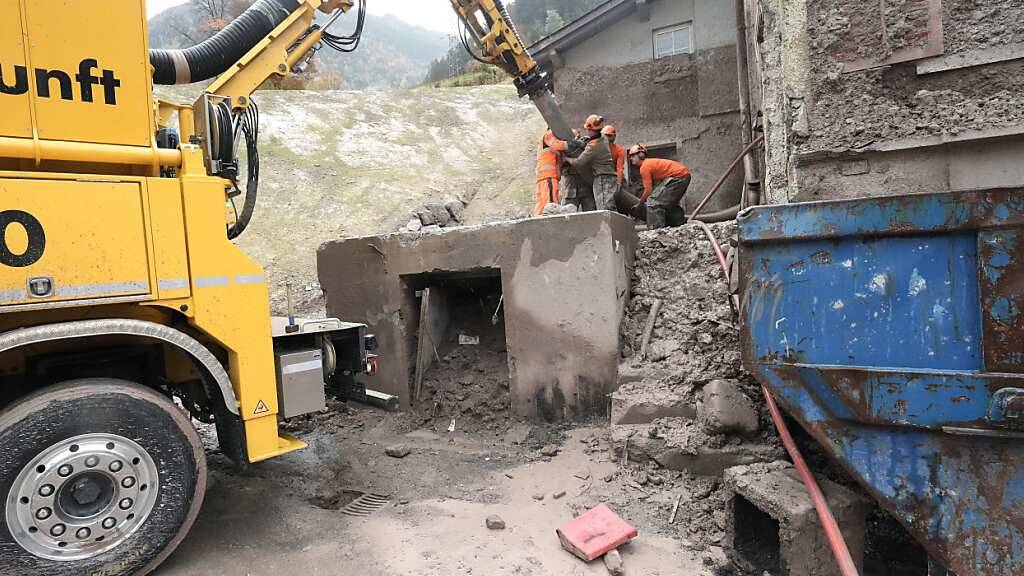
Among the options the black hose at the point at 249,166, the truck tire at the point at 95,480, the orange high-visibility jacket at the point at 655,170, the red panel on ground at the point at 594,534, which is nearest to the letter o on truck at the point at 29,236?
the truck tire at the point at 95,480

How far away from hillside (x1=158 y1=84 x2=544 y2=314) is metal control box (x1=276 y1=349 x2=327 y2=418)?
23.4ft

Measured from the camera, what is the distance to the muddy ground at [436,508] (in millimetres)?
3324

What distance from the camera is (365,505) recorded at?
4184mm

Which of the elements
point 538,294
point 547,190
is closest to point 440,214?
point 547,190

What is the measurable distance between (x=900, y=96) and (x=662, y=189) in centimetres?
525

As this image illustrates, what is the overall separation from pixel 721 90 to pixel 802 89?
22.3 ft

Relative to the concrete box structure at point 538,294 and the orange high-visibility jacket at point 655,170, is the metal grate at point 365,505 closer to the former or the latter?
the concrete box structure at point 538,294

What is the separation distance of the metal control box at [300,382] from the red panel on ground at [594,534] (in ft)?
5.84

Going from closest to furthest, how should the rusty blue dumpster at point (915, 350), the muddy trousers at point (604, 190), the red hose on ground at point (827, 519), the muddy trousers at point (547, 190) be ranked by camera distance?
the rusty blue dumpster at point (915, 350) < the red hose on ground at point (827, 519) < the muddy trousers at point (547, 190) < the muddy trousers at point (604, 190)

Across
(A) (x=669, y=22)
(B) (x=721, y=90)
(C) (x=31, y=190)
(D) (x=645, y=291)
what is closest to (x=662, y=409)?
(D) (x=645, y=291)

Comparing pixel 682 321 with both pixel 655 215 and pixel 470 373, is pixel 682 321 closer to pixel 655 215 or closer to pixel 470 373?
pixel 470 373

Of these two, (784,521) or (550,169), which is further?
(550,169)

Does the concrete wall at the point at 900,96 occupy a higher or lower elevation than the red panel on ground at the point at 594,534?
higher

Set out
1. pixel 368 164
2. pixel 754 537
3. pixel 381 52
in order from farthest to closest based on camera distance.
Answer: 1. pixel 381 52
2. pixel 368 164
3. pixel 754 537
